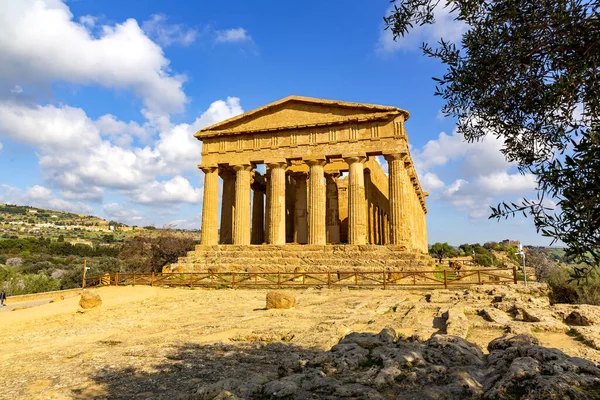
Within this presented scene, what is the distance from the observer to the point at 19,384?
5398 mm

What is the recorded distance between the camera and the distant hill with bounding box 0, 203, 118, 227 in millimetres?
122056

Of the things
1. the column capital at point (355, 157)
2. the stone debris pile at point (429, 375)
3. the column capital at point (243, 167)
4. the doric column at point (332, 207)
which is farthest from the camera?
the doric column at point (332, 207)

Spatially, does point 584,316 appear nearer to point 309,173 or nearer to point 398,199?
point 398,199

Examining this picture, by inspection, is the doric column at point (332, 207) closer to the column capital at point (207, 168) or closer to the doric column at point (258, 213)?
the doric column at point (258, 213)

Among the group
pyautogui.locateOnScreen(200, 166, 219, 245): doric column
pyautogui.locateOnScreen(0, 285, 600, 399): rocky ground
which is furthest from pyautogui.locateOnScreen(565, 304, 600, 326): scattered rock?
pyautogui.locateOnScreen(200, 166, 219, 245): doric column

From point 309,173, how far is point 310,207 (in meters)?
2.50

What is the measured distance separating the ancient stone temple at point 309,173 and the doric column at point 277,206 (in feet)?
0.22

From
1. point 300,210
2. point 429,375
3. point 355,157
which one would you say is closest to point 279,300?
point 429,375

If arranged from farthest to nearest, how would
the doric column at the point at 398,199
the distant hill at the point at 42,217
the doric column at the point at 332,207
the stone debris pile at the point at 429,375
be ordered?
the distant hill at the point at 42,217
the doric column at the point at 332,207
the doric column at the point at 398,199
the stone debris pile at the point at 429,375

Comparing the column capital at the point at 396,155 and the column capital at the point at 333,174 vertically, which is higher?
the column capital at the point at 333,174

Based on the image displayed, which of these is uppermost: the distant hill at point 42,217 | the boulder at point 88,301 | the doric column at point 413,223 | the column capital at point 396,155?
the distant hill at point 42,217

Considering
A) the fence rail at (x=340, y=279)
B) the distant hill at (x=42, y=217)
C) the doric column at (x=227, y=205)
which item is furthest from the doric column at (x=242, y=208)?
the distant hill at (x=42, y=217)

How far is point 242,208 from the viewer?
1032 inches

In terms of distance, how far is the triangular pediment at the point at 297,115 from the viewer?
23.7 metres
